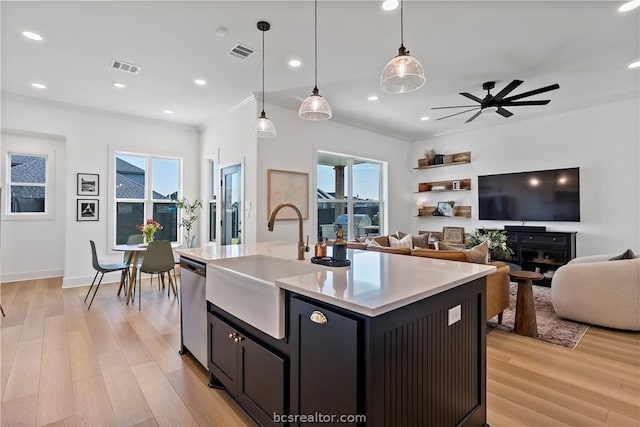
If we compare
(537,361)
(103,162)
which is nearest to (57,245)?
(103,162)

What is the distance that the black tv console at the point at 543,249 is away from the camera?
491 cm

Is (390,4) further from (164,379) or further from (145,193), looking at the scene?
(145,193)

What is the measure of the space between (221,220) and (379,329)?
4.75 metres

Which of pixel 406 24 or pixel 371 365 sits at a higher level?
pixel 406 24

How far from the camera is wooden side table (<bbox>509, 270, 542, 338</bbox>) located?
3.03 metres

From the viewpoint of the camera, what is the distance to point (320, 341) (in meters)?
1.30

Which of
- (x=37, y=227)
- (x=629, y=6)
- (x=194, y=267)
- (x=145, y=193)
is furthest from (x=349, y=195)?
(x=37, y=227)

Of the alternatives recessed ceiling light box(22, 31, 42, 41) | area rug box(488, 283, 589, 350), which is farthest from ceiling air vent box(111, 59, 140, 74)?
area rug box(488, 283, 589, 350)

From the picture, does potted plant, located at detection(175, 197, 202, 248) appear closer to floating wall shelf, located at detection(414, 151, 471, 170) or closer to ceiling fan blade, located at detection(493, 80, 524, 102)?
floating wall shelf, located at detection(414, 151, 471, 170)

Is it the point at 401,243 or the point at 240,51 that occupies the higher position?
the point at 240,51

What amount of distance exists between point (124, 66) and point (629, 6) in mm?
5097

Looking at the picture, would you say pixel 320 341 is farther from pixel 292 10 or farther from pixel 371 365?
pixel 292 10

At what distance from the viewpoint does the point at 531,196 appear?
5.45 meters

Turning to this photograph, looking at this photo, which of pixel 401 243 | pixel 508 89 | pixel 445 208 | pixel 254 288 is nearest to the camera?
pixel 254 288
